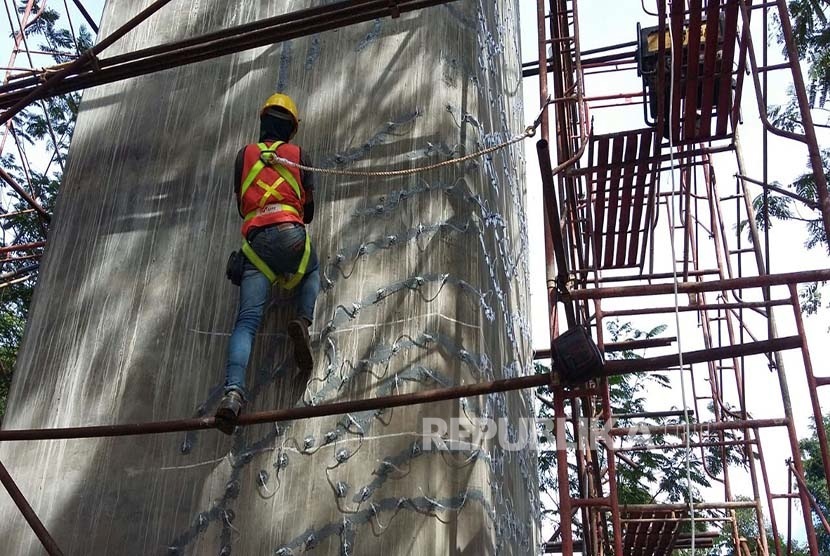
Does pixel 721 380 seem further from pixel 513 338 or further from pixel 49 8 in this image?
pixel 49 8

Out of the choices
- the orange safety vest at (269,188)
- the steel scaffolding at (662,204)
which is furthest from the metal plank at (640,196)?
the orange safety vest at (269,188)

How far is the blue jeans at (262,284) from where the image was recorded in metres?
4.86

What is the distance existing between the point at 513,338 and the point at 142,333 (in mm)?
2814

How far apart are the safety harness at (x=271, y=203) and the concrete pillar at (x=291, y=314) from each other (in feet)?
1.13

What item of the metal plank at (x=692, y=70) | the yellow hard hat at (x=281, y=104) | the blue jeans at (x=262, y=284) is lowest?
the blue jeans at (x=262, y=284)

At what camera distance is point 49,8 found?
891 inches

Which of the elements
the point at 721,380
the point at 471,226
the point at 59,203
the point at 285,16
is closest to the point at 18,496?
the point at 59,203

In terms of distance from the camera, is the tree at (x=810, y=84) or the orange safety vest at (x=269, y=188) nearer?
the orange safety vest at (x=269, y=188)

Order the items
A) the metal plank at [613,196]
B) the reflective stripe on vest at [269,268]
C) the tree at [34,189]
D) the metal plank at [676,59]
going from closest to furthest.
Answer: the reflective stripe on vest at [269,268] → the metal plank at [676,59] → the metal plank at [613,196] → the tree at [34,189]

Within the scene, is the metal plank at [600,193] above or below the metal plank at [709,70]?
below

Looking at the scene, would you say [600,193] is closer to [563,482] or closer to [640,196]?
[640,196]

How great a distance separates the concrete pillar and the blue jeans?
283 mm

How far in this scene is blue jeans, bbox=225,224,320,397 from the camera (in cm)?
486

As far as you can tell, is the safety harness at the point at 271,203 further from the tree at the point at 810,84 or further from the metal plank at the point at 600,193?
the tree at the point at 810,84
